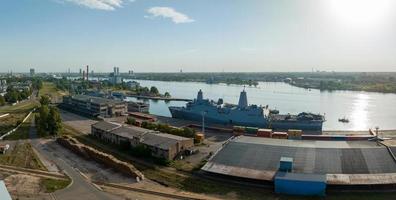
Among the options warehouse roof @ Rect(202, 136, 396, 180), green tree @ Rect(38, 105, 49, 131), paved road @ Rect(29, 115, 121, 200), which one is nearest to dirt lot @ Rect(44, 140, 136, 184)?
paved road @ Rect(29, 115, 121, 200)

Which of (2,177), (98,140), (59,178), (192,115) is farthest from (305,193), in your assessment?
(192,115)

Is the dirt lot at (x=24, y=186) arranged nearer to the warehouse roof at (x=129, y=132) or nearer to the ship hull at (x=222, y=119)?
the warehouse roof at (x=129, y=132)

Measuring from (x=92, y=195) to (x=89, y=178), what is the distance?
8.28 ft

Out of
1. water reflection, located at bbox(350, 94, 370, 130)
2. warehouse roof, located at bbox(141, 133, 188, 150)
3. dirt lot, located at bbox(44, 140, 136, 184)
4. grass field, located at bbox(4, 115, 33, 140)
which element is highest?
warehouse roof, located at bbox(141, 133, 188, 150)

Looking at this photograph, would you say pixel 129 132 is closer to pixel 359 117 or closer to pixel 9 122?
pixel 9 122

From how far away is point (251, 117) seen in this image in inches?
1062

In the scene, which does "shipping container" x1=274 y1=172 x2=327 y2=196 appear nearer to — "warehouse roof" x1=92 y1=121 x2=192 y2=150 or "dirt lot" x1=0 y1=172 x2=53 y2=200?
"warehouse roof" x1=92 y1=121 x2=192 y2=150

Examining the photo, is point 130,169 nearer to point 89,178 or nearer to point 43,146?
point 89,178

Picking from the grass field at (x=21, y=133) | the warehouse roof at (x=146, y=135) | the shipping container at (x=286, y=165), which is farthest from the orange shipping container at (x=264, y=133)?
the grass field at (x=21, y=133)

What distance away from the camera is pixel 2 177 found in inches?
578

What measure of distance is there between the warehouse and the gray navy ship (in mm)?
5861

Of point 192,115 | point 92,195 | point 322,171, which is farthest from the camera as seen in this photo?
point 192,115

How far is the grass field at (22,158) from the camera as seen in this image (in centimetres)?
1677

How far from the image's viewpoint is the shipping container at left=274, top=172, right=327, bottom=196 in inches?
519
